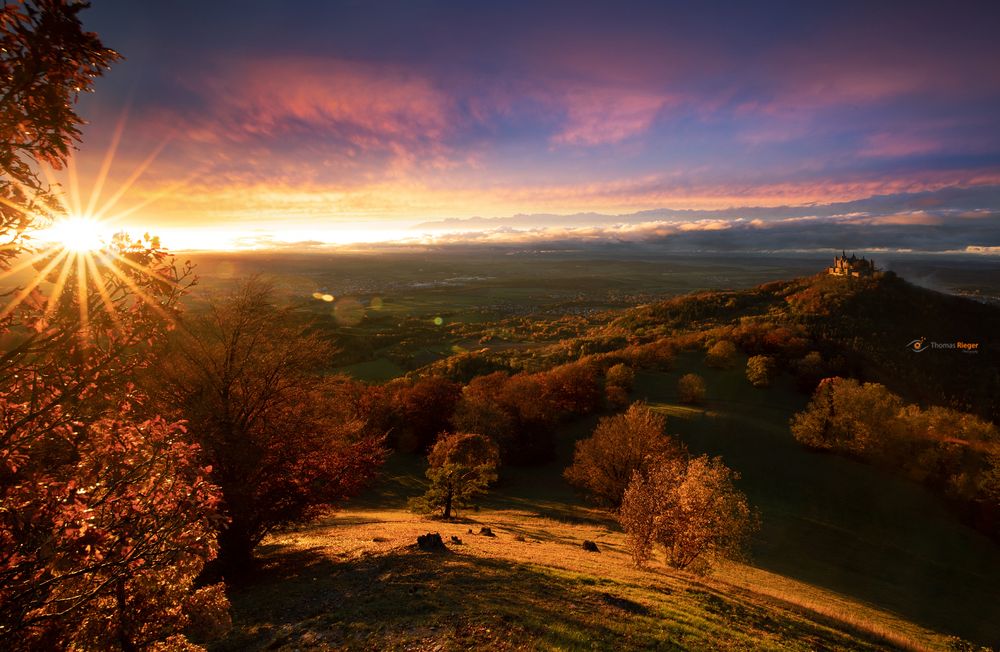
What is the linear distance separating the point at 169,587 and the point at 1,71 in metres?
8.19

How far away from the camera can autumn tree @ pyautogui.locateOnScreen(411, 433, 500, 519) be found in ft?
110

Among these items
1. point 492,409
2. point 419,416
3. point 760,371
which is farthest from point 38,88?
point 760,371

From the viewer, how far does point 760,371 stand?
206ft

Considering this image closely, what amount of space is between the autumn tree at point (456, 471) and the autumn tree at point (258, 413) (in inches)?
596

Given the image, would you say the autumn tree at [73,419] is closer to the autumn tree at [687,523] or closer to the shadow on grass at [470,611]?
the shadow on grass at [470,611]

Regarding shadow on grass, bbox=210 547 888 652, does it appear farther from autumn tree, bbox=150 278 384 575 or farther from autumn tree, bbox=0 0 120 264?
autumn tree, bbox=0 0 120 264

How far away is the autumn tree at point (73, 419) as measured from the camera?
5754 millimetres

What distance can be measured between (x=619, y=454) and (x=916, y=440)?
32.0 metres

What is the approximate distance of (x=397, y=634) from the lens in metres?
10.9

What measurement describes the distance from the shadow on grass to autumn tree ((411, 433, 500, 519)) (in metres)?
15.4

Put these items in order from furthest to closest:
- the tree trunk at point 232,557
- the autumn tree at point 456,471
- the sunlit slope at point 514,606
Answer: the autumn tree at point 456,471, the tree trunk at point 232,557, the sunlit slope at point 514,606

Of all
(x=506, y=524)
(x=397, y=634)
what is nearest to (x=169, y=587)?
(x=397, y=634)

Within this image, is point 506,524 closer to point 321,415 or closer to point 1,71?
point 321,415

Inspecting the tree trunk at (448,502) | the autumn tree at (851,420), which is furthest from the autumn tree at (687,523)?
the autumn tree at (851,420)
